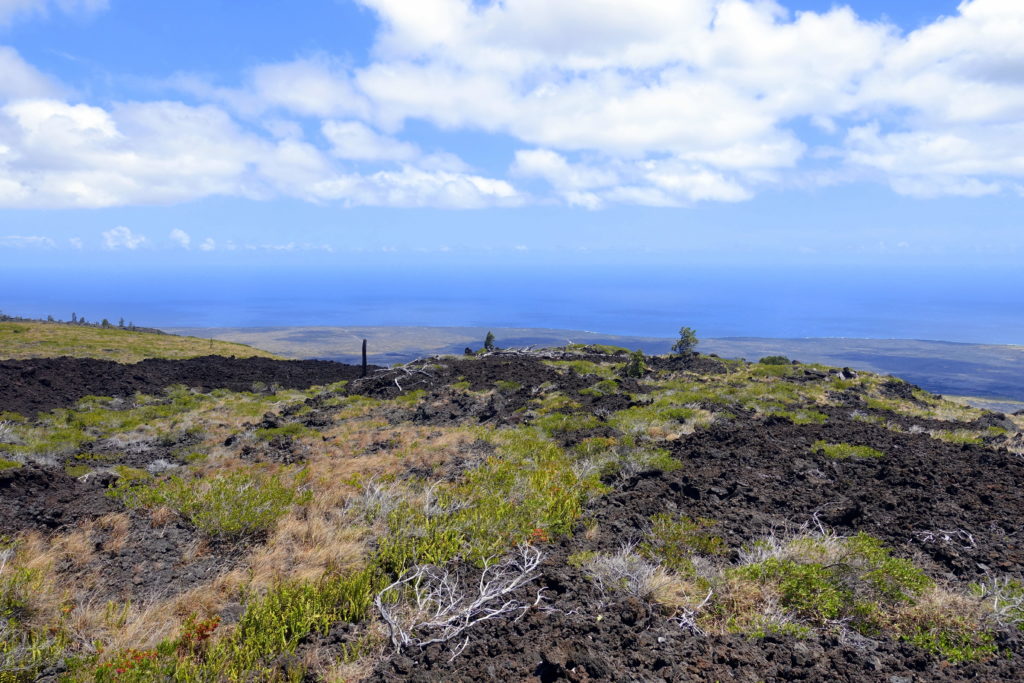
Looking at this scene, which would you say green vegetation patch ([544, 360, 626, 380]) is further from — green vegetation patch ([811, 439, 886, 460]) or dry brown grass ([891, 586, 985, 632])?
dry brown grass ([891, 586, 985, 632])

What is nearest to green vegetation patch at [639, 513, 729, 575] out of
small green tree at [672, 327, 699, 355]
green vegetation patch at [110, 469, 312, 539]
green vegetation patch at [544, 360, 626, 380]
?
green vegetation patch at [110, 469, 312, 539]

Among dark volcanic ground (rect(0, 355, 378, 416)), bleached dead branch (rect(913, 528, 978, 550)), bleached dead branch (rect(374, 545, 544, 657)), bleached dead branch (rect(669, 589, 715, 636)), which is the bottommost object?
dark volcanic ground (rect(0, 355, 378, 416))

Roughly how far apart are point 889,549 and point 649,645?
3831 millimetres

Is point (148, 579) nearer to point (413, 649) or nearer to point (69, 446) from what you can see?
point (413, 649)

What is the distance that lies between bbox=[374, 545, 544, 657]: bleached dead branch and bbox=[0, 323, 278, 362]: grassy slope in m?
30.4

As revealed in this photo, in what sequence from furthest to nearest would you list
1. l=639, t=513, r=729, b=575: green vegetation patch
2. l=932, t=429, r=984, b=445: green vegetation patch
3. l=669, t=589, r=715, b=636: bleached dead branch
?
l=932, t=429, r=984, b=445: green vegetation patch < l=639, t=513, r=729, b=575: green vegetation patch < l=669, t=589, r=715, b=636: bleached dead branch

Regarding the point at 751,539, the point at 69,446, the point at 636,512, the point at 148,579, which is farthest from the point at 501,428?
the point at 69,446

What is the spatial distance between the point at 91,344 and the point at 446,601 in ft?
117

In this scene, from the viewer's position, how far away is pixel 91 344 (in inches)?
1273

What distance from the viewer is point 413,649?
5.00 meters

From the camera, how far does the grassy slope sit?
2973 cm

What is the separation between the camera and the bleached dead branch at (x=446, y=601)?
521 cm

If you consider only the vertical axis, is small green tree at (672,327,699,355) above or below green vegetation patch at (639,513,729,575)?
above

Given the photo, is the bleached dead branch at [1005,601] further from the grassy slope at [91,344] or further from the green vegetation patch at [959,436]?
the grassy slope at [91,344]
